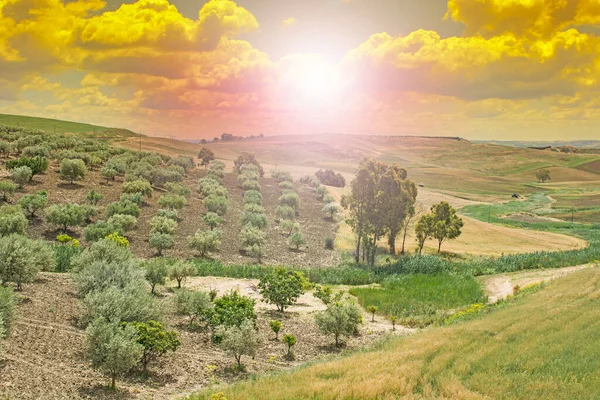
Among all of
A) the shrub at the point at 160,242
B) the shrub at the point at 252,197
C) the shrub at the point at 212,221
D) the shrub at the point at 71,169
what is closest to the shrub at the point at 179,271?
the shrub at the point at 160,242

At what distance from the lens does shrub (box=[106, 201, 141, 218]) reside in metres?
48.7

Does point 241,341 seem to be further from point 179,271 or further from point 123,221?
point 123,221

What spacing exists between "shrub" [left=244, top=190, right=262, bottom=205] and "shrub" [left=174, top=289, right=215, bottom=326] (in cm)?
4304

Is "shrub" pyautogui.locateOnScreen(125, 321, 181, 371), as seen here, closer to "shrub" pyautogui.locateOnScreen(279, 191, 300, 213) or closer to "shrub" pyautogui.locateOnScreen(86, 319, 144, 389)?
"shrub" pyautogui.locateOnScreen(86, 319, 144, 389)

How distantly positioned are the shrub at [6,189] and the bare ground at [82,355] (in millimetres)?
25074

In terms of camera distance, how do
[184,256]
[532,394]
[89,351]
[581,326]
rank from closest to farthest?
[532,394], [89,351], [581,326], [184,256]

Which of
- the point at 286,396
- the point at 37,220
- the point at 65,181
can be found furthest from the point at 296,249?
the point at 286,396

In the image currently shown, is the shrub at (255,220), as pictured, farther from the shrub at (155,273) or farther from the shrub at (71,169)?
the shrub at (155,273)

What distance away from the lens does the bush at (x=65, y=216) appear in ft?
138

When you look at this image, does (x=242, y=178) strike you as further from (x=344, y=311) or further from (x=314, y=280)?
(x=344, y=311)

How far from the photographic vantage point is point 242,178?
85.8 m

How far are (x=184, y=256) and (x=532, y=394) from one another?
34803 mm

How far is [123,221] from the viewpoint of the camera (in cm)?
4459

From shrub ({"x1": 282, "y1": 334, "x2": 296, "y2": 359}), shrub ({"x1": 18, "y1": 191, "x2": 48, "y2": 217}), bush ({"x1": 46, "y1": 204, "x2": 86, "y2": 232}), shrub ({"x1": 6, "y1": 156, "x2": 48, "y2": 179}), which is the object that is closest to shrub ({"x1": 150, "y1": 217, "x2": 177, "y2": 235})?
bush ({"x1": 46, "y1": 204, "x2": 86, "y2": 232})
